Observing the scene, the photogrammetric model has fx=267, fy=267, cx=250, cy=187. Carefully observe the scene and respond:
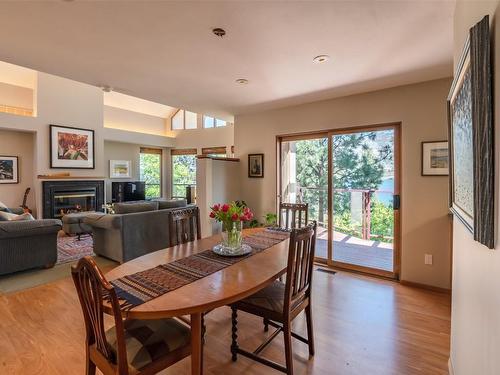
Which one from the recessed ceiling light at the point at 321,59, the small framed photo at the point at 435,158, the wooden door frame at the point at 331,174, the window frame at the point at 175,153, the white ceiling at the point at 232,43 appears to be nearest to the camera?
the white ceiling at the point at 232,43

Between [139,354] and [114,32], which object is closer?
[139,354]

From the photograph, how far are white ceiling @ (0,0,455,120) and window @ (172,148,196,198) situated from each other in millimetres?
5471

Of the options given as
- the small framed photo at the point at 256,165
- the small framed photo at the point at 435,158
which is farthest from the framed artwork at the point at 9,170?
the small framed photo at the point at 435,158

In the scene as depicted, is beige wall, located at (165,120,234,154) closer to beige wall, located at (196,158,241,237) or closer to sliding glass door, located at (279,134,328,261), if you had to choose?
beige wall, located at (196,158,241,237)

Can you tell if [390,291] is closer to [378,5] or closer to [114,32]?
[378,5]

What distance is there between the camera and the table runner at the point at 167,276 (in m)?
1.31

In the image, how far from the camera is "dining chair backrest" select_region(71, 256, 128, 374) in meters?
1.12

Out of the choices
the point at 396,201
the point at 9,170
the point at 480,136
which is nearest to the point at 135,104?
the point at 9,170

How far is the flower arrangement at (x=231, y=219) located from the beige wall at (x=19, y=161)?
6.75 m

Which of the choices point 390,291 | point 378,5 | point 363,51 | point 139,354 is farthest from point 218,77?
point 390,291

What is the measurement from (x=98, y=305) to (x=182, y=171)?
322 inches

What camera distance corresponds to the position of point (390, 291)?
3127 mm

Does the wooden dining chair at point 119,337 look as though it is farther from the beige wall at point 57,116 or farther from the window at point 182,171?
the window at point 182,171

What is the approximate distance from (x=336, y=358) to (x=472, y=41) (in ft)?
6.77
